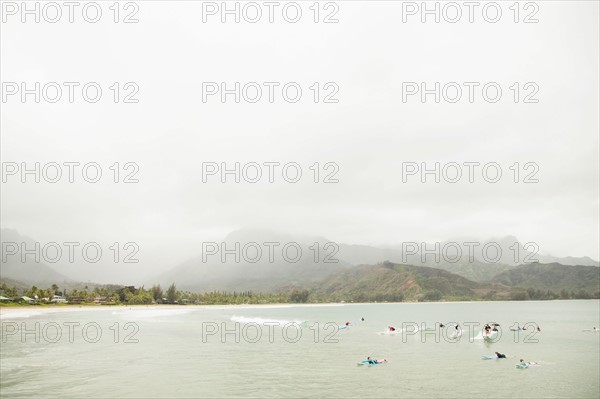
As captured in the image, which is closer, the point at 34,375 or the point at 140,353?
the point at 34,375

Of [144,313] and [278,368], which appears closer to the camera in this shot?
[278,368]

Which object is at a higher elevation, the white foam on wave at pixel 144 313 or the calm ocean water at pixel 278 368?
the calm ocean water at pixel 278 368

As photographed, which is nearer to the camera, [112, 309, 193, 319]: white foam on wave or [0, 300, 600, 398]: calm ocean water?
[0, 300, 600, 398]: calm ocean water

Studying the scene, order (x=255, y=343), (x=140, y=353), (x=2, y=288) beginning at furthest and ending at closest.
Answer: (x=2, y=288)
(x=255, y=343)
(x=140, y=353)

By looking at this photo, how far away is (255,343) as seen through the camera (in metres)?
64.9

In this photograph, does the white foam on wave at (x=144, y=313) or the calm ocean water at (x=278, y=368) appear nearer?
the calm ocean water at (x=278, y=368)

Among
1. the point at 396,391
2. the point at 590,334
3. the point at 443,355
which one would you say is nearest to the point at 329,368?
the point at 396,391

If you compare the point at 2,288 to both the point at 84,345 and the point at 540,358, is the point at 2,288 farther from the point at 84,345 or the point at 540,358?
the point at 540,358

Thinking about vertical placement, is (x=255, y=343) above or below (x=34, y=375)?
below

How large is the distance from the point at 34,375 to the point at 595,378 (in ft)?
170

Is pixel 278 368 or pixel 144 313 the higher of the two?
pixel 278 368

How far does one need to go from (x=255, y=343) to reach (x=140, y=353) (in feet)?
61.1

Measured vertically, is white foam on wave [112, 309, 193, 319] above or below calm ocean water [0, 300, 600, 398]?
below

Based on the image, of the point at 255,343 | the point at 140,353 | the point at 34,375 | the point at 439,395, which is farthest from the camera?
the point at 255,343
